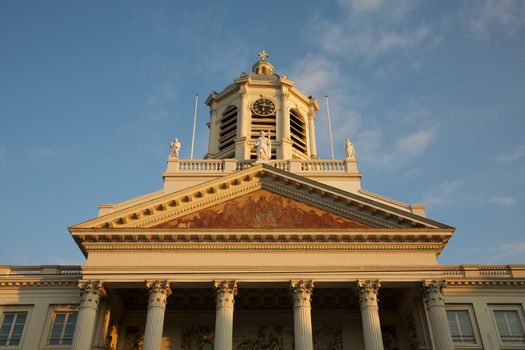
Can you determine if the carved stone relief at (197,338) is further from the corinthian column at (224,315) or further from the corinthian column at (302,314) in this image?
the corinthian column at (302,314)

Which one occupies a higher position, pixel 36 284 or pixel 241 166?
pixel 241 166

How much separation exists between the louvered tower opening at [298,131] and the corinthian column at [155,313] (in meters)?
19.9

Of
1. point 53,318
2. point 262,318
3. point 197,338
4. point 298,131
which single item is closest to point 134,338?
point 197,338

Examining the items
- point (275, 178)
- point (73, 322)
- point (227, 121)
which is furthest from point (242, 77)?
point (73, 322)

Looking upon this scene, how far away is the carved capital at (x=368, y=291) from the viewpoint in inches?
1076

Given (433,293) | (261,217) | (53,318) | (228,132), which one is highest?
(228,132)

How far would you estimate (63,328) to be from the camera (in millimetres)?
29312

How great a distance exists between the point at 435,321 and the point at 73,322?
62.5ft

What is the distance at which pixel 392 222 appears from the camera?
29.0 meters

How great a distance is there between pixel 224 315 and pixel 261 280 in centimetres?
259

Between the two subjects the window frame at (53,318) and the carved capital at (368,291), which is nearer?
the carved capital at (368,291)

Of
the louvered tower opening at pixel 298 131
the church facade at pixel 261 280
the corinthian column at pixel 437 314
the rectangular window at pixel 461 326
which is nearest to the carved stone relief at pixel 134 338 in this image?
the church facade at pixel 261 280

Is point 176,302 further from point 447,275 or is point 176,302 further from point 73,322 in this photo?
point 447,275

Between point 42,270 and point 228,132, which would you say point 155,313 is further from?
point 228,132
